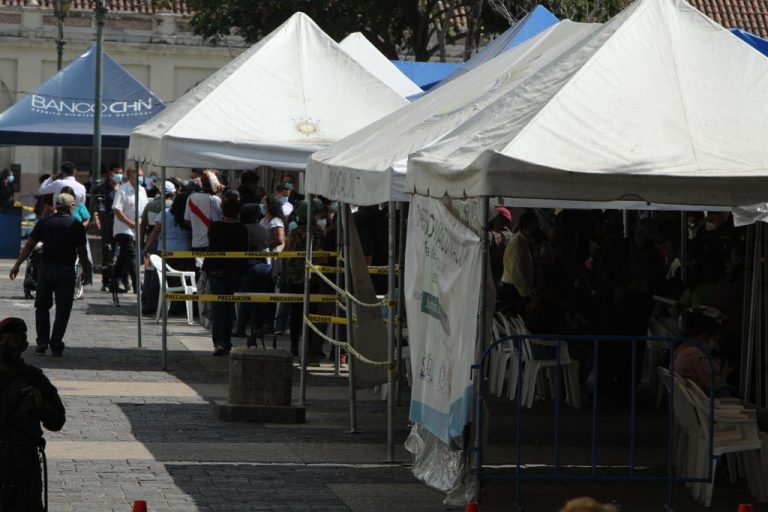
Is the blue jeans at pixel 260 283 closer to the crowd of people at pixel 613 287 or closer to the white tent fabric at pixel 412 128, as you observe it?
the crowd of people at pixel 613 287

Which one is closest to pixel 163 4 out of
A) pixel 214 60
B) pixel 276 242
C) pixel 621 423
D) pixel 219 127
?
pixel 214 60

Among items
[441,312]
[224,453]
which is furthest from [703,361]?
[224,453]

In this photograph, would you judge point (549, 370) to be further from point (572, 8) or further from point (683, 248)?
point (572, 8)

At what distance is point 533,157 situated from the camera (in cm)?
916

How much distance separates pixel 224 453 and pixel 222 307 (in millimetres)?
6283

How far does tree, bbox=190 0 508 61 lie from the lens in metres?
39.3

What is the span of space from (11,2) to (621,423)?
Answer: 4491 cm

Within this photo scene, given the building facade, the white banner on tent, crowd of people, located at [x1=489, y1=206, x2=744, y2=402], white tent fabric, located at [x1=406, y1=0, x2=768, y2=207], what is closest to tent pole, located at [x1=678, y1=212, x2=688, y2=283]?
crowd of people, located at [x1=489, y1=206, x2=744, y2=402]

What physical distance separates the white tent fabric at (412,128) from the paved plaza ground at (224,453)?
77.5 inches

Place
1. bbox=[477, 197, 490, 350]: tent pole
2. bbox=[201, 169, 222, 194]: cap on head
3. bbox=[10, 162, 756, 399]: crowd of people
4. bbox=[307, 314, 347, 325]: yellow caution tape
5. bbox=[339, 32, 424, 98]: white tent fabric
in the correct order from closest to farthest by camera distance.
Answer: bbox=[477, 197, 490, 350]: tent pole → bbox=[307, 314, 347, 325]: yellow caution tape → bbox=[10, 162, 756, 399]: crowd of people → bbox=[339, 32, 424, 98]: white tent fabric → bbox=[201, 169, 222, 194]: cap on head

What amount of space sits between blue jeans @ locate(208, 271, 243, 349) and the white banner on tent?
6566 millimetres

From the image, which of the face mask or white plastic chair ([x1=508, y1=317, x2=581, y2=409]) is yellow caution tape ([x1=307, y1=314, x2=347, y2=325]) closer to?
white plastic chair ([x1=508, y1=317, x2=581, y2=409])

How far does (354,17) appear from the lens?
39.5m

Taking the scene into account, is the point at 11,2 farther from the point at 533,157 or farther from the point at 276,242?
the point at 533,157
